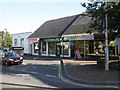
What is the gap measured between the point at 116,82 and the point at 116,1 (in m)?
5.56

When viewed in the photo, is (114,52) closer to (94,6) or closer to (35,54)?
(94,6)

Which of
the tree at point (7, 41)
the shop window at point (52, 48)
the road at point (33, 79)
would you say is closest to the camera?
the road at point (33, 79)

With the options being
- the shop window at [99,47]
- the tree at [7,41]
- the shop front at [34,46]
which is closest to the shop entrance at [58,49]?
the shop front at [34,46]

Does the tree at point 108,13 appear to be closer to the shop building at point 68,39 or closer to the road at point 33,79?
the road at point 33,79

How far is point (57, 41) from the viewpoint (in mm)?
27500

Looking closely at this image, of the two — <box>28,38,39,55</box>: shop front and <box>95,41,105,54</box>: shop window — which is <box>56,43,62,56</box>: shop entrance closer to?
<box>28,38,39,55</box>: shop front

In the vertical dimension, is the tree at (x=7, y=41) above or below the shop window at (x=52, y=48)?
above

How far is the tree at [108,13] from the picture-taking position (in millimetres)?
10984

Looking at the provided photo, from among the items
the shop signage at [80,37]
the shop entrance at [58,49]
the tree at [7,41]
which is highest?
the tree at [7,41]

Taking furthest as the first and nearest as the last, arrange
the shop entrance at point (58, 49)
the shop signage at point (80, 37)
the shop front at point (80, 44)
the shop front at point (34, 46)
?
the shop front at point (34, 46), the shop entrance at point (58, 49), the shop front at point (80, 44), the shop signage at point (80, 37)

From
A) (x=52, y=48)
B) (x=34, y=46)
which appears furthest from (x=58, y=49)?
(x=34, y=46)

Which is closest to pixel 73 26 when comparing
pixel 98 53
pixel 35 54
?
pixel 98 53

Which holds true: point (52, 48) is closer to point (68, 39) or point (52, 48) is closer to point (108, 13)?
point (68, 39)

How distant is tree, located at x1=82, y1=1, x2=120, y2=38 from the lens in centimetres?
1098
